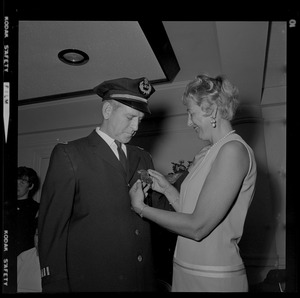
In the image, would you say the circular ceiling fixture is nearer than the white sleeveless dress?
No

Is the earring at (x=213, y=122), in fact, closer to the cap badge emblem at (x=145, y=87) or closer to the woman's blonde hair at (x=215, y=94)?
the woman's blonde hair at (x=215, y=94)

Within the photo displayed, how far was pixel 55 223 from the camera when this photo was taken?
3.08ft

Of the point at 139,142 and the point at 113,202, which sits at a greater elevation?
the point at 139,142

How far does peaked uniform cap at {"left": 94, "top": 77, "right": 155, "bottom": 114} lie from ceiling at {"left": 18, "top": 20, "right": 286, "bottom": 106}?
0.02 metres

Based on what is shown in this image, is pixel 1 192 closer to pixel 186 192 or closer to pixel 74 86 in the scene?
pixel 74 86

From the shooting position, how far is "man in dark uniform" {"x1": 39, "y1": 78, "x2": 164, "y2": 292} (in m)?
0.94

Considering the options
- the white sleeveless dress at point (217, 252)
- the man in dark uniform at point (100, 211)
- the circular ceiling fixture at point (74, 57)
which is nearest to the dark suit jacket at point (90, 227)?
the man in dark uniform at point (100, 211)

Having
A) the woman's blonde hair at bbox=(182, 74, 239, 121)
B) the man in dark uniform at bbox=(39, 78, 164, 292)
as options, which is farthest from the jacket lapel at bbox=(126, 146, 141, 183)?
the woman's blonde hair at bbox=(182, 74, 239, 121)

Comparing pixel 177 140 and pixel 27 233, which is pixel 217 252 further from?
pixel 27 233

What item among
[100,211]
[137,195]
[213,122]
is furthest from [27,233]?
[213,122]

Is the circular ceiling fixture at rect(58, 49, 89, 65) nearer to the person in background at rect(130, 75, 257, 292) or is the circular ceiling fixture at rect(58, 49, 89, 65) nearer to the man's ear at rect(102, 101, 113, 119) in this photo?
the man's ear at rect(102, 101, 113, 119)

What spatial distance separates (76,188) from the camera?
962mm
